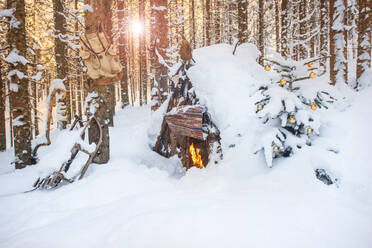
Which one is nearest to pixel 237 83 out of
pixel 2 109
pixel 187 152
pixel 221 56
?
pixel 221 56

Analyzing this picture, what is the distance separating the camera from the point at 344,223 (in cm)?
193

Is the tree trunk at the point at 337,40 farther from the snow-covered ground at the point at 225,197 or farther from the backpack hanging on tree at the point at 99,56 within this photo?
the backpack hanging on tree at the point at 99,56

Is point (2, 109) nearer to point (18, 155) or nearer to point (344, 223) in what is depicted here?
point (18, 155)

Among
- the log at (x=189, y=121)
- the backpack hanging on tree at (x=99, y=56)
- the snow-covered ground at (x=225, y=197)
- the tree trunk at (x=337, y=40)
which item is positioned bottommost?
the snow-covered ground at (x=225, y=197)

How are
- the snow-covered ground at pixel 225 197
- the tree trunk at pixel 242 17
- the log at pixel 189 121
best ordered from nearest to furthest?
the snow-covered ground at pixel 225 197, the log at pixel 189 121, the tree trunk at pixel 242 17

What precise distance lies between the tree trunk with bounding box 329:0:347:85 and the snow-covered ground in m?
6.27

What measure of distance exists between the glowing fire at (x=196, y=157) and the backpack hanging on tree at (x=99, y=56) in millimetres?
2241

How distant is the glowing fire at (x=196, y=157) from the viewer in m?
4.28

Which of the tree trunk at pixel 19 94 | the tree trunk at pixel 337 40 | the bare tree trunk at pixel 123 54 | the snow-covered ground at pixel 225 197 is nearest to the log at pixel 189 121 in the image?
the snow-covered ground at pixel 225 197

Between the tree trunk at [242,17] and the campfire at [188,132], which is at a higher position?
the tree trunk at [242,17]

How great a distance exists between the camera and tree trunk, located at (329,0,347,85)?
8062 millimetres

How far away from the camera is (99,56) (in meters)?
3.72

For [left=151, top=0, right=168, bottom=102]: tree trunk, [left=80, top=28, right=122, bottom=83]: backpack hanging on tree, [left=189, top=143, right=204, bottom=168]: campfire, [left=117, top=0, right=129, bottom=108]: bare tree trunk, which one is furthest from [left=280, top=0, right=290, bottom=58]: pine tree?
[left=80, top=28, right=122, bottom=83]: backpack hanging on tree

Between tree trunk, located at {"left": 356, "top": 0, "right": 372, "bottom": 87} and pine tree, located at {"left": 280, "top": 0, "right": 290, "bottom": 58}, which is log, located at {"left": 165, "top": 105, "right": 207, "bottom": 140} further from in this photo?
pine tree, located at {"left": 280, "top": 0, "right": 290, "bottom": 58}
